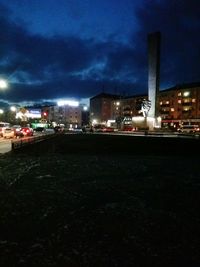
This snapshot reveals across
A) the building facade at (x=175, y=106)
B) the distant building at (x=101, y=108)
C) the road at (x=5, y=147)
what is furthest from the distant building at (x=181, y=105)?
the road at (x=5, y=147)

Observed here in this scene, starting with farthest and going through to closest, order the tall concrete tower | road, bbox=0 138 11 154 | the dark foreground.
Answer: the tall concrete tower < road, bbox=0 138 11 154 < the dark foreground

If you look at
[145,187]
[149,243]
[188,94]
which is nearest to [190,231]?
[149,243]

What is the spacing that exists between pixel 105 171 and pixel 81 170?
4.83 ft

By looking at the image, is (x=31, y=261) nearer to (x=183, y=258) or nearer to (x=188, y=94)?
(x=183, y=258)

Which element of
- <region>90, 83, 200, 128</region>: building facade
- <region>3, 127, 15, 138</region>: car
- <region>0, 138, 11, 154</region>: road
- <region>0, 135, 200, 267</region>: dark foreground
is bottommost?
<region>0, 138, 11, 154</region>: road

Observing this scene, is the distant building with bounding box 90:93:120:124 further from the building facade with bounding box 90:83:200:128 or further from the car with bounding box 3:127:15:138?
the car with bounding box 3:127:15:138

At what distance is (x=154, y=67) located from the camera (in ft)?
296

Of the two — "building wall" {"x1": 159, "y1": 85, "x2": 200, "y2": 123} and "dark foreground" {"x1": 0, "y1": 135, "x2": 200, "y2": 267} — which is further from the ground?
"building wall" {"x1": 159, "y1": 85, "x2": 200, "y2": 123}

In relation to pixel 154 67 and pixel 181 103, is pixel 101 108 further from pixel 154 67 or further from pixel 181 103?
pixel 154 67

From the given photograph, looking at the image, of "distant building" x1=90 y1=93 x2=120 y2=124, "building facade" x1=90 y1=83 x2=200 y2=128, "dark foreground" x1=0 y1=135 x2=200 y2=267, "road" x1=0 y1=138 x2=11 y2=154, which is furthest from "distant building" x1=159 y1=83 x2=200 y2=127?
"dark foreground" x1=0 y1=135 x2=200 y2=267

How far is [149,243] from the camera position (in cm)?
766

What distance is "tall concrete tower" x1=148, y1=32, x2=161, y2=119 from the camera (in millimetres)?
89312

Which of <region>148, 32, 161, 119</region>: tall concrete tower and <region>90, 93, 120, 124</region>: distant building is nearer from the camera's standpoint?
<region>148, 32, 161, 119</region>: tall concrete tower

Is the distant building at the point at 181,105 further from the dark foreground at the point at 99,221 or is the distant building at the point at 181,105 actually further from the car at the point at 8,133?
the dark foreground at the point at 99,221
